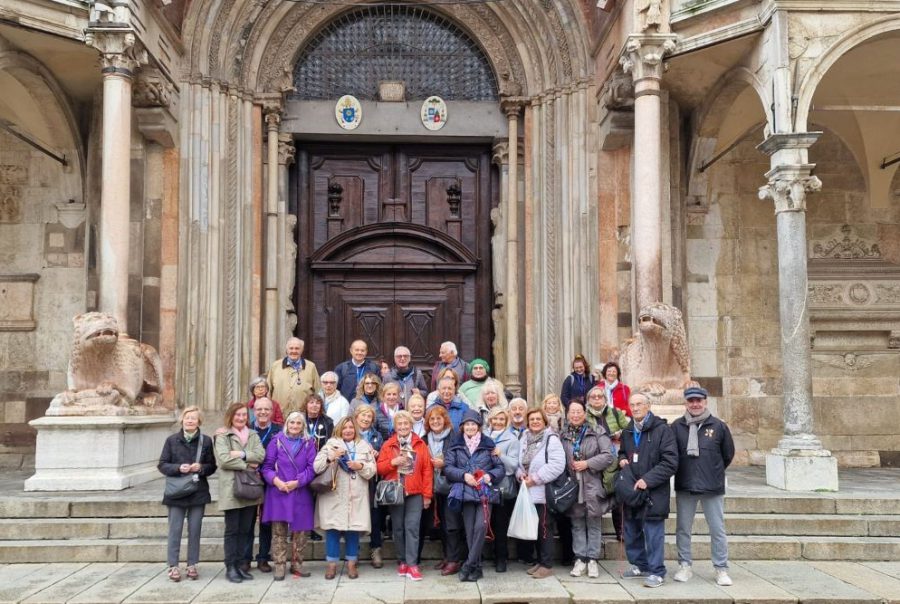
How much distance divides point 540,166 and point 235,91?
4172 millimetres

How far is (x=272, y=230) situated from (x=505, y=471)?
6375 mm

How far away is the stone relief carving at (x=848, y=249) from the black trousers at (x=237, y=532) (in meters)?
8.92

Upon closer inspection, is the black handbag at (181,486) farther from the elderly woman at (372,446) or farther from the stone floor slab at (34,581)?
the elderly woman at (372,446)

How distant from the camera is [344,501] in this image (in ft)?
23.0

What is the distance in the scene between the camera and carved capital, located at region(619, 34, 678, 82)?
9.92 metres

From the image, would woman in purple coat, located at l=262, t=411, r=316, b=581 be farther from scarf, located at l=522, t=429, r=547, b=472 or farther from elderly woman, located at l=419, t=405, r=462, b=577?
scarf, located at l=522, t=429, r=547, b=472

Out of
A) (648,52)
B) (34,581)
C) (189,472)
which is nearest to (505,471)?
(189,472)

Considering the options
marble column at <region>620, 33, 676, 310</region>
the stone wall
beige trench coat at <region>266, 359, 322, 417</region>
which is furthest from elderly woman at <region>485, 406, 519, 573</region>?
the stone wall

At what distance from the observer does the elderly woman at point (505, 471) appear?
7.16m

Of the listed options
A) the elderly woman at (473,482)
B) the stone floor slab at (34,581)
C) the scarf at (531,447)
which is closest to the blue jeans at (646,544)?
the scarf at (531,447)

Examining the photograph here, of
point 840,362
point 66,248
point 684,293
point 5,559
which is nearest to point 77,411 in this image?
point 5,559

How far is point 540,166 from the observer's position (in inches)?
482

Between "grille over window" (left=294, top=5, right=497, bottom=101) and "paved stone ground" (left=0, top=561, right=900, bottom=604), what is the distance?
755 cm

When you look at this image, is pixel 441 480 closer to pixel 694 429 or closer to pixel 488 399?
pixel 488 399
